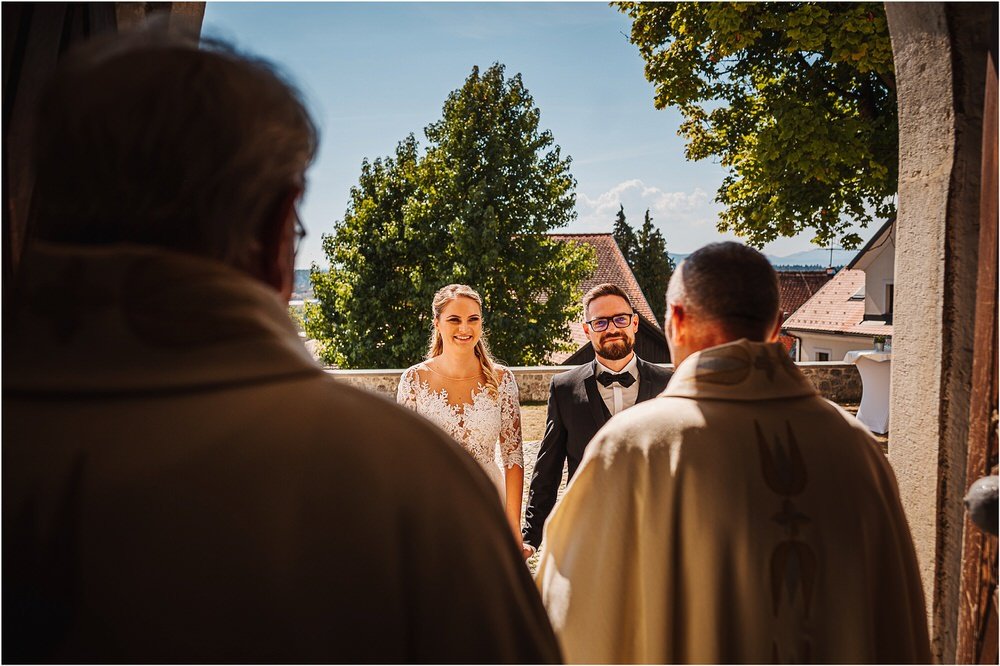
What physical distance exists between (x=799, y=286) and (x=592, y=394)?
54423 mm

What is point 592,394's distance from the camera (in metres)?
3.76

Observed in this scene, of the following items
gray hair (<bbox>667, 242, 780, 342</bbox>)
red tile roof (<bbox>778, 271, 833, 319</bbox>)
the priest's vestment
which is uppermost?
red tile roof (<bbox>778, 271, 833, 319</bbox>)

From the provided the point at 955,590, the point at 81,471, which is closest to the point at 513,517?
the point at 955,590

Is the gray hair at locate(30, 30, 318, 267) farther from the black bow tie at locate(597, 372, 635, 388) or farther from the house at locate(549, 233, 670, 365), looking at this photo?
the house at locate(549, 233, 670, 365)

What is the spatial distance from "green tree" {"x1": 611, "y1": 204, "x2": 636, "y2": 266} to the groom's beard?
5493 cm

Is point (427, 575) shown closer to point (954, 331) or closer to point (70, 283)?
point (70, 283)

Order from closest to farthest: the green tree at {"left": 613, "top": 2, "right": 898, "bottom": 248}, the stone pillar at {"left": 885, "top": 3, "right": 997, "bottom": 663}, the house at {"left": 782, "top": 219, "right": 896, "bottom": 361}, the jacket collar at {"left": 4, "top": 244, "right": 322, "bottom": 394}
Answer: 1. the jacket collar at {"left": 4, "top": 244, "right": 322, "bottom": 394}
2. the stone pillar at {"left": 885, "top": 3, "right": 997, "bottom": 663}
3. the green tree at {"left": 613, "top": 2, "right": 898, "bottom": 248}
4. the house at {"left": 782, "top": 219, "right": 896, "bottom": 361}

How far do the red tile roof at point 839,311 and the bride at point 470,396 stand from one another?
3006 cm

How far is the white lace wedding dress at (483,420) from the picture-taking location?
14.0ft

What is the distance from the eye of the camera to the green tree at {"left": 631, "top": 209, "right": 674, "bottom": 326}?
55.1 m

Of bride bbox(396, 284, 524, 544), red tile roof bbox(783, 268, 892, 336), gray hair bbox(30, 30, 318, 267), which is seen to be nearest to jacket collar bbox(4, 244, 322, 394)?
gray hair bbox(30, 30, 318, 267)

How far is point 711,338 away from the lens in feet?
6.72

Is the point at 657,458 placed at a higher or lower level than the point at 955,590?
higher

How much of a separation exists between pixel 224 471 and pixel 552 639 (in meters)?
0.50
